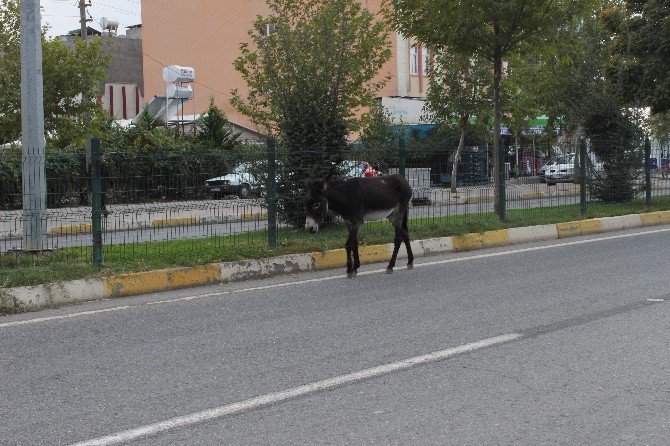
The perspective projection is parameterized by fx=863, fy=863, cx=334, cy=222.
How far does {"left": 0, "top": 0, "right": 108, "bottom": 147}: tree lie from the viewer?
50.5 feet

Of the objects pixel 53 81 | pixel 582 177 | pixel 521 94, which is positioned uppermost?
pixel 521 94

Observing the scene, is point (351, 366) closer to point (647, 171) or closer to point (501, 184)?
point (501, 184)

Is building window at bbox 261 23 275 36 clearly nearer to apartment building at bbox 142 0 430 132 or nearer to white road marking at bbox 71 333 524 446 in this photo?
white road marking at bbox 71 333 524 446

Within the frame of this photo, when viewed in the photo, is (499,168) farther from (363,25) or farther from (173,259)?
(363,25)

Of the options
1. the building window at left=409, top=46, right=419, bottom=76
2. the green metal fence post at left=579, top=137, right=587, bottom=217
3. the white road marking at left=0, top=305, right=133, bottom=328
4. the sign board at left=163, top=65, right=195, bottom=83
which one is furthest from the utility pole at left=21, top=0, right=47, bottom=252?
the building window at left=409, top=46, right=419, bottom=76

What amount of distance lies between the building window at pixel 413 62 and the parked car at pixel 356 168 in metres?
38.7

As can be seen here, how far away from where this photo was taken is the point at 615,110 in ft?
74.4

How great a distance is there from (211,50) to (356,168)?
38780 mm

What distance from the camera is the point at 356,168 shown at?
15.4 meters

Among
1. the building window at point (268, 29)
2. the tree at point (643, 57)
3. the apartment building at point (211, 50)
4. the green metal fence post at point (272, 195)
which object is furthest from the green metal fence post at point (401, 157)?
the apartment building at point (211, 50)

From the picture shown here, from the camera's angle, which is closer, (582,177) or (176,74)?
(582,177)

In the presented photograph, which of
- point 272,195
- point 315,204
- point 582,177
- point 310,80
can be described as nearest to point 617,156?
point 582,177

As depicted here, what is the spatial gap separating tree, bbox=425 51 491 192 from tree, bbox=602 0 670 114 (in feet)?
35.0

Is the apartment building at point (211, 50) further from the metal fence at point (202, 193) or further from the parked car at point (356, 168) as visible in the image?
the parked car at point (356, 168)
